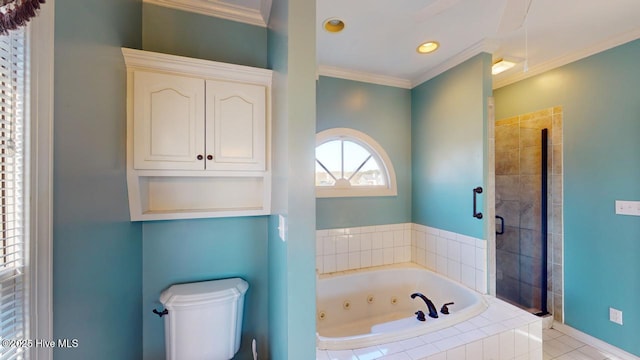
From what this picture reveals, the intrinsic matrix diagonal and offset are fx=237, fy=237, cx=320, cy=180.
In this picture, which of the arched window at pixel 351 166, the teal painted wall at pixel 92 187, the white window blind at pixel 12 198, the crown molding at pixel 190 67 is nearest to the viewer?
the white window blind at pixel 12 198

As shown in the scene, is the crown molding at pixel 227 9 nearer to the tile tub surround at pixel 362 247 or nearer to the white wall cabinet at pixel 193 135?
the white wall cabinet at pixel 193 135

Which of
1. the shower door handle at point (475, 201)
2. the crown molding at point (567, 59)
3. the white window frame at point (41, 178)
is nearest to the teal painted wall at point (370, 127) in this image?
the shower door handle at point (475, 201)

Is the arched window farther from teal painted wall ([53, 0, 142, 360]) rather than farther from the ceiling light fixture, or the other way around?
teal painted wall ([53, 0, 142, 360])

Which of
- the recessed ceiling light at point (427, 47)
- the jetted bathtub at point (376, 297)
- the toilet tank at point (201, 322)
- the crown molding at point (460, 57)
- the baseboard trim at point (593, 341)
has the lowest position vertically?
the baseboard trim at point (593, 341)

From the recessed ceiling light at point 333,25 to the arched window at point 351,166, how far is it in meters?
0.90

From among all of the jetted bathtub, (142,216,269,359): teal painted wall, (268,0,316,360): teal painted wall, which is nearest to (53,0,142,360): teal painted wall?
(142,216,269,359): teal painted wall

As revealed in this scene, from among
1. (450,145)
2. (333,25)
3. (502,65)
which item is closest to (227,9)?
(333,25)

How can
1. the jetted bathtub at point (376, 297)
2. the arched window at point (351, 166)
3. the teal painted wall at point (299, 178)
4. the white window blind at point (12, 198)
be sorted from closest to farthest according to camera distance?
the white window blind at point (12, 198), the teal painted wall at point (299, 178), the jetted bathtub at point (376, 297), the arched window at point (351, 166)

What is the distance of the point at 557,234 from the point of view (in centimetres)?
239

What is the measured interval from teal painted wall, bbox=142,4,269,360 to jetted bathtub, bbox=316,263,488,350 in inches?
31.3

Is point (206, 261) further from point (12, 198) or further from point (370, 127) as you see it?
point (370, 127)

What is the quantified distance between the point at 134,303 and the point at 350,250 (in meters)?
1.82

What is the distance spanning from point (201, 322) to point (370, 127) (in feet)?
7.42

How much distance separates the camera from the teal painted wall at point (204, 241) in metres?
1.50
